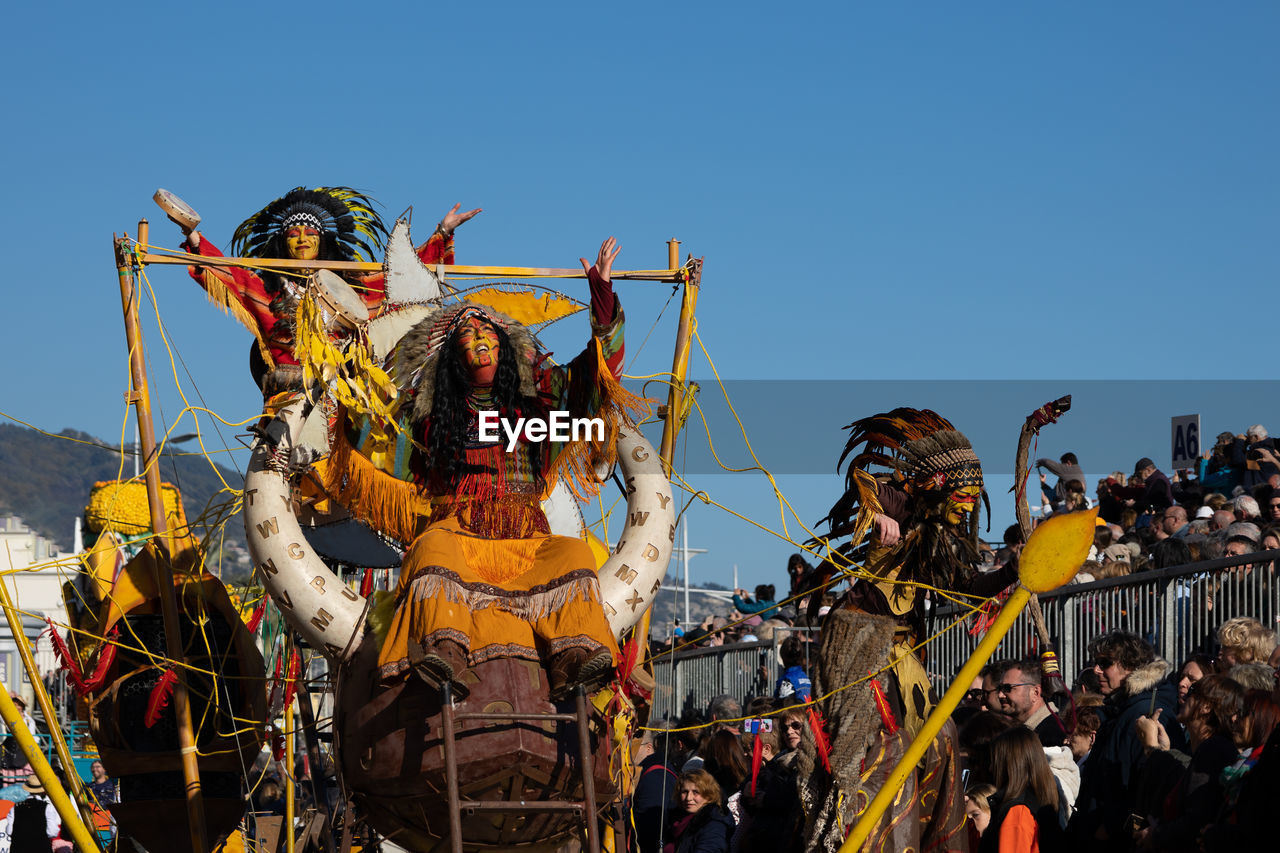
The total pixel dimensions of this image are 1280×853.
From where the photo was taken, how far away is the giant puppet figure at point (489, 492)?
5605mm

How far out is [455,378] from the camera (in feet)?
20.8

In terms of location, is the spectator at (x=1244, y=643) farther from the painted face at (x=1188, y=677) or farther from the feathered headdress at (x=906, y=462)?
the feathered headdress at (x=906, y=462)

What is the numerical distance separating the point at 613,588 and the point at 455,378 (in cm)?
97

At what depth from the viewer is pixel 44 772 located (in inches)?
269

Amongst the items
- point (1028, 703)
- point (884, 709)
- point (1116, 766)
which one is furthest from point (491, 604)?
point (1028, 703)

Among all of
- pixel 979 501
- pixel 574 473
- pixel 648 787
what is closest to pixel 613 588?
pixel 574 473

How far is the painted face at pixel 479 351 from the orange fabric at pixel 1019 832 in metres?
2.62

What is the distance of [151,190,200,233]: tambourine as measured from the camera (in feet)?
25.2

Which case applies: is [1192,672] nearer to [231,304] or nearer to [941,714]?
[941,714]

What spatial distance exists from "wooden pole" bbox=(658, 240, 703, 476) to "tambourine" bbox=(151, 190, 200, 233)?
214 cm

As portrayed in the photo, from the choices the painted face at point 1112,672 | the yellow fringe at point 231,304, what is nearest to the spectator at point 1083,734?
the painted face at point 1112,672

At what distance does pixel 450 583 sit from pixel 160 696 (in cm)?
252

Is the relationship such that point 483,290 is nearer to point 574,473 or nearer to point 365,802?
point 574,473

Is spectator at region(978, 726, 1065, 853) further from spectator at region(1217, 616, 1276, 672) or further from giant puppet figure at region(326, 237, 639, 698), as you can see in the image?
giant puppet figure at region(326, 237, 639, 698)
